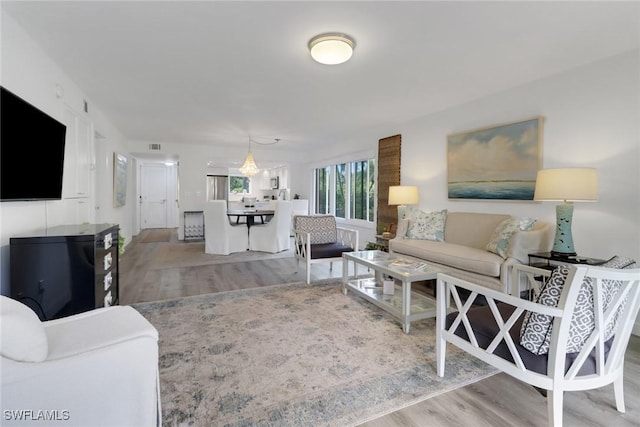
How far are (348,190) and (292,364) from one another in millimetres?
5268

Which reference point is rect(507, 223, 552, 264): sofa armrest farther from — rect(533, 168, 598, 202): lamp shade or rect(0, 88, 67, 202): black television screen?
rect(0, 88, 67, 202): black television screen

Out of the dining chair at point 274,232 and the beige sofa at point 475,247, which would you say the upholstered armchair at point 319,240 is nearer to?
the beige sofa at point 475,247

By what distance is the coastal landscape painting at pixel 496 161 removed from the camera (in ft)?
10.8

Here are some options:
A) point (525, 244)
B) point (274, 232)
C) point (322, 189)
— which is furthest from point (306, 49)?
point (322, 189)

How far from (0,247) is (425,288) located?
3931 millimetres

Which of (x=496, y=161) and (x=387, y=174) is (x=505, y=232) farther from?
(x=387, y=174)

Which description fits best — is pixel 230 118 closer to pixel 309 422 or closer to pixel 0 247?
pixel 0 247

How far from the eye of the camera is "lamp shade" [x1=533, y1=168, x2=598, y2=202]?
2.49 m

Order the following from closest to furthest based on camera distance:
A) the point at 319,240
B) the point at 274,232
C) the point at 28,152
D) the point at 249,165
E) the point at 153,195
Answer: the point at 28,152 → the point at 319,240 → the point at 274,232 → the point at 249,165 → the point at 153,195

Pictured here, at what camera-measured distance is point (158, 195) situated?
32.1 feet

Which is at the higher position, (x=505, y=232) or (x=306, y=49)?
(x=306, y=49)

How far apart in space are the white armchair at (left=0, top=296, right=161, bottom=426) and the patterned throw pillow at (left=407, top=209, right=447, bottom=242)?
3511 mm

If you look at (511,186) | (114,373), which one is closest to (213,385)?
(114,373)

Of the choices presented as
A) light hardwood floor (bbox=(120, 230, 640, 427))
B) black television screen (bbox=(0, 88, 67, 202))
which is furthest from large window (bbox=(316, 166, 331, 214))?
black television screen (bbox=(0, 88, 67, 202))
